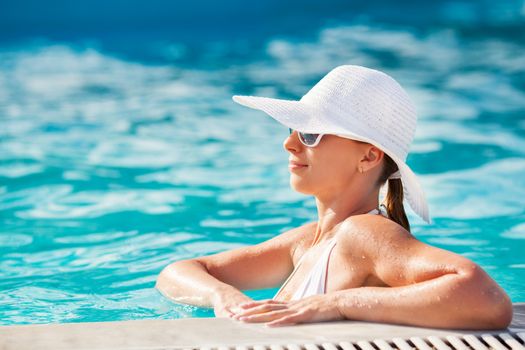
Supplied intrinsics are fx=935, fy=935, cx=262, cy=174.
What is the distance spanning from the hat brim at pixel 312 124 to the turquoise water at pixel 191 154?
94 cm

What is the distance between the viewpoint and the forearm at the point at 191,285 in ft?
11.5

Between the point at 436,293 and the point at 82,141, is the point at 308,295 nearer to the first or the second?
the point at 436,293

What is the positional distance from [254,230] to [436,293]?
330cm

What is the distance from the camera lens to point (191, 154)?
8.16 m

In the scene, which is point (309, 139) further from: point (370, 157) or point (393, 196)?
point (393, 196)

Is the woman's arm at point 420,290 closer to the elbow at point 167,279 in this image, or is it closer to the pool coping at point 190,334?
the pool coping at point 190,334

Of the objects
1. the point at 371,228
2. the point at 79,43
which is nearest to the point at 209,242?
the point at 371,228

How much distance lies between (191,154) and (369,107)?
4.97 m

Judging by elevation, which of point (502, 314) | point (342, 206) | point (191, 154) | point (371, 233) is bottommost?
point (502, 314)

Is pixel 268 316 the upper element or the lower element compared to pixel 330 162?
lower

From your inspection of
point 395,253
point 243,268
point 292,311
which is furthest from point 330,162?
point 243,268

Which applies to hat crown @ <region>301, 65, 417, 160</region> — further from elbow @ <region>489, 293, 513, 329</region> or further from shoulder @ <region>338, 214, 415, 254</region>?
elbow @ <region>489, 293, 513, 329</region>

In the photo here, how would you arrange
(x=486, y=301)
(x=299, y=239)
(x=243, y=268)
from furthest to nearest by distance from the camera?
1. (x=243, y=268)
2. (x=299, y=239)
3. (x=486, y=301)

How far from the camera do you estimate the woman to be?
9.52ft
